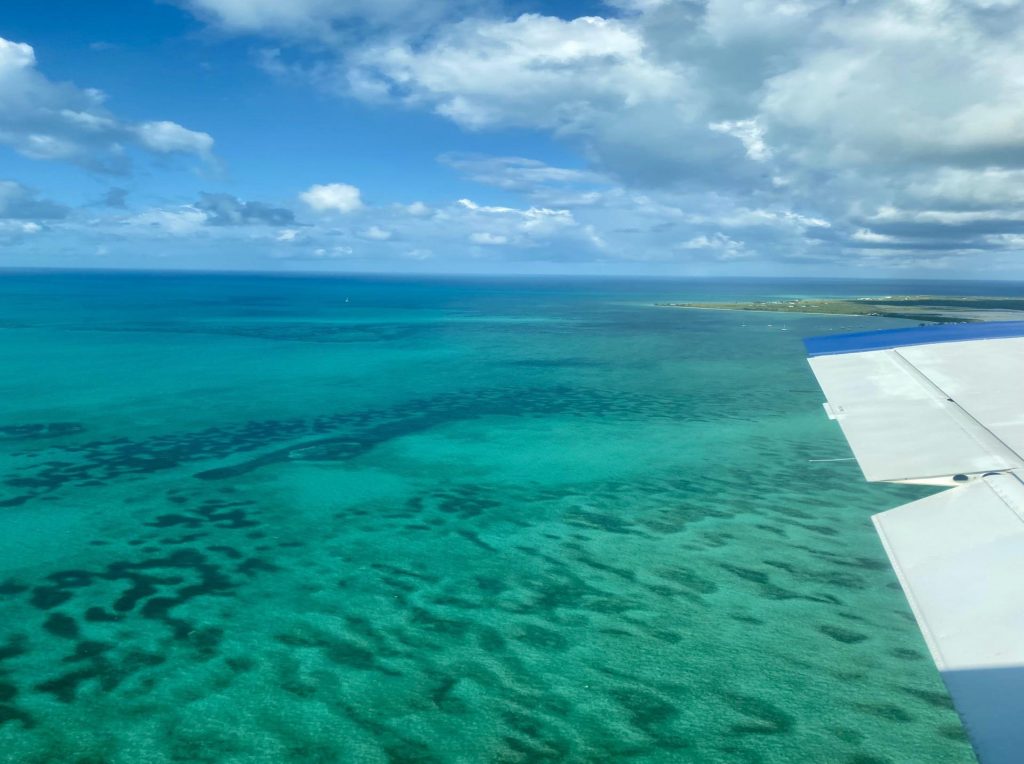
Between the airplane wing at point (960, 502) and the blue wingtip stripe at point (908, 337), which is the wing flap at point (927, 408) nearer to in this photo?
the airplane wing at point (960, 502)

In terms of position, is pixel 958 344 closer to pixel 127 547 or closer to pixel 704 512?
pixel 704 512

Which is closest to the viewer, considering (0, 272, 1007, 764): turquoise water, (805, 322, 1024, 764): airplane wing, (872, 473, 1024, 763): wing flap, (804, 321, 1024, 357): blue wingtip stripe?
(872, 473, 1024, 763): wing flap

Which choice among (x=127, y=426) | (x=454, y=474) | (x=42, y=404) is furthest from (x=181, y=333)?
(x=454, y=474)

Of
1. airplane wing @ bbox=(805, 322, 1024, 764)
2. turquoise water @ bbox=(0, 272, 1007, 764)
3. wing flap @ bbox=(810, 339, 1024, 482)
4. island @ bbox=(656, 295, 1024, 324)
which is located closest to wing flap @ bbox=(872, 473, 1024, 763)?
airplane wing @ bbox=(805, 322, 1024, 764)

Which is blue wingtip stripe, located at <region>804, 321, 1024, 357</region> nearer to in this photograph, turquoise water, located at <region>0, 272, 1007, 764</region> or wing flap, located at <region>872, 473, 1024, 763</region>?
turquoise water, located at <region>0, 272, 1007, 764</region>

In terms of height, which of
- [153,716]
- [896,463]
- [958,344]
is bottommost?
[153,716]

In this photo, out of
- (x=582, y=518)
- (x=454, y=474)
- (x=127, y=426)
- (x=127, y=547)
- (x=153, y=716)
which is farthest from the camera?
(x=127, y=426)
